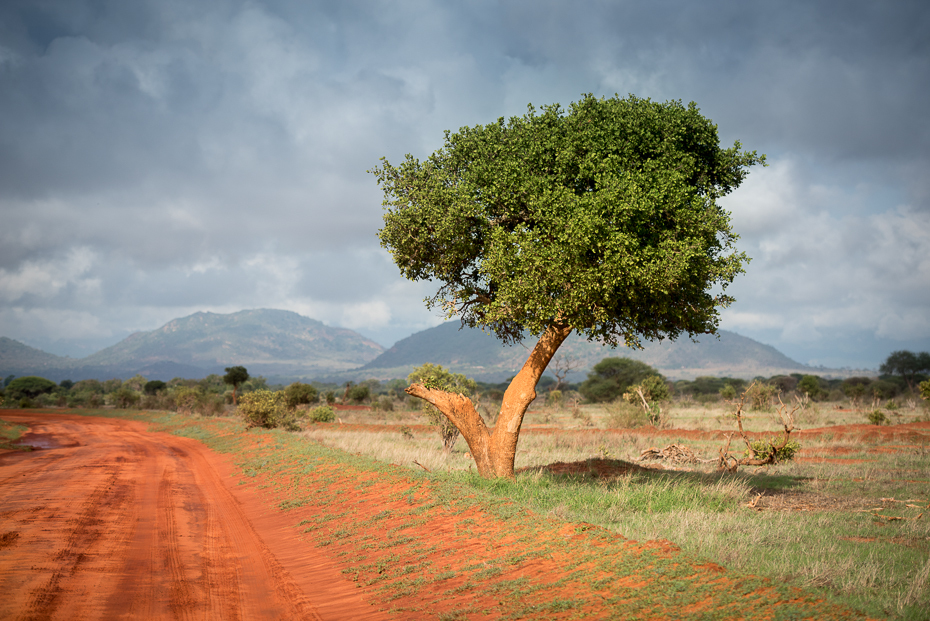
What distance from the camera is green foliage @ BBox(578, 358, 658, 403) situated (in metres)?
60.0

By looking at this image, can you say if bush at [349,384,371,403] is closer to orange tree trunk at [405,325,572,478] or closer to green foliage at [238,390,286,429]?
green foliage at [238,390,286,429]

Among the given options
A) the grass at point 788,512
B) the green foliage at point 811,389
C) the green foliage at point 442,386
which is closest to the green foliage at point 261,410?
the green foliage at point 442,386

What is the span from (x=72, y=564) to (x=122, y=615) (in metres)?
2.44

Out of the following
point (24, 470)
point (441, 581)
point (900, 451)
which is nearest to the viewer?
point (441, 581)

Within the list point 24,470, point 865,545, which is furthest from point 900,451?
point 24,470

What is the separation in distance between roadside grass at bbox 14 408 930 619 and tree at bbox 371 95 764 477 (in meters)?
2.39

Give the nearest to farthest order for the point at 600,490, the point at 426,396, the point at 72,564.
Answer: the point at 72,564 < the point at 600,490 < the point at 426,396

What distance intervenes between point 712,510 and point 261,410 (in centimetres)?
2325

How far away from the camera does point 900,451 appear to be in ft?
65.6

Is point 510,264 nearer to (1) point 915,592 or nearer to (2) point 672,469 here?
(1) point 915,592

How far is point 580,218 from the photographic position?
9336 millimetres

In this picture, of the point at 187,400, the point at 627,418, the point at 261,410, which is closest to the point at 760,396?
the point at 627,418

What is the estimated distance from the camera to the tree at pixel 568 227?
9.52 metres

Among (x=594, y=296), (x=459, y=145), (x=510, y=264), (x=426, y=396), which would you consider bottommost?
(x=426, y=396)
